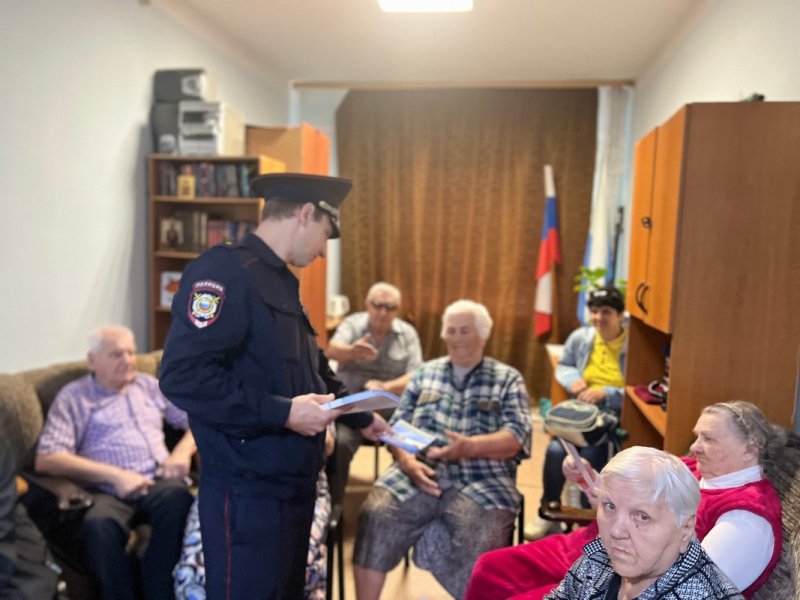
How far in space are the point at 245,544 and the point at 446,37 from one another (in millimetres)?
3373

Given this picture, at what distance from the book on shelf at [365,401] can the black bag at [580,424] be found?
1.08m

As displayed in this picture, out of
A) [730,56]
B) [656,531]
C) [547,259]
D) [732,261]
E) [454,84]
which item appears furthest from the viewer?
[547,259]

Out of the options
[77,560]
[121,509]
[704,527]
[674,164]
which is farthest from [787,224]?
[77,560]

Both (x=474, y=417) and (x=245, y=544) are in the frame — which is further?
(x=474, y=417)

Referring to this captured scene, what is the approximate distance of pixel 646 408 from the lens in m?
2.47

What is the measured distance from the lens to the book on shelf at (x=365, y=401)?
1.61 m

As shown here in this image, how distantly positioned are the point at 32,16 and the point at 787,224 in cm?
290

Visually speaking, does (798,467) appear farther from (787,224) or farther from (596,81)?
(596,81)

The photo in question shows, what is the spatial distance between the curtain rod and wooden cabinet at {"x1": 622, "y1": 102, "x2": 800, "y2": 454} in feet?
10.8

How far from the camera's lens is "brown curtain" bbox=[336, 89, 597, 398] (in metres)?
5.40

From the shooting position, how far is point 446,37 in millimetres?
4098

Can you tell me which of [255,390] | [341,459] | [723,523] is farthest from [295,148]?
[723,523]

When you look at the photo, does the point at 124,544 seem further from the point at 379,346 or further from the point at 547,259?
the point at 547,259

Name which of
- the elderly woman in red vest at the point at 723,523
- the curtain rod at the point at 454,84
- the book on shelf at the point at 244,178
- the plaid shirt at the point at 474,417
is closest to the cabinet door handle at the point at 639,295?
the plaid shirt at the point at 474,417
